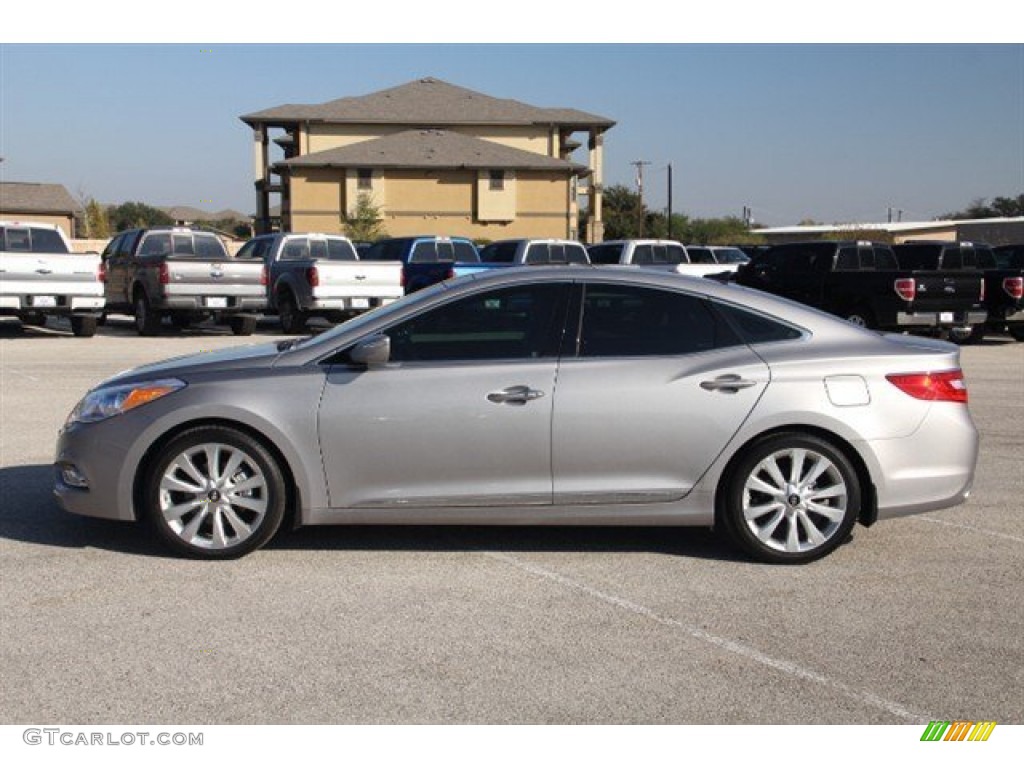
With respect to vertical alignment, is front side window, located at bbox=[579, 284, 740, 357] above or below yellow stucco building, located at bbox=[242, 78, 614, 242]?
below

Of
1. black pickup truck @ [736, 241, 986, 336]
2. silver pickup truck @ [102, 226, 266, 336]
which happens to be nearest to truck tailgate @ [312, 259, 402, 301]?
silver pickup truck @ [102, 226, 266, 336]

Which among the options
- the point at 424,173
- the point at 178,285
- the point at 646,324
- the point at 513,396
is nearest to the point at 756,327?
the point at 646,324

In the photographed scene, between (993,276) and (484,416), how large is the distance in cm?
1726

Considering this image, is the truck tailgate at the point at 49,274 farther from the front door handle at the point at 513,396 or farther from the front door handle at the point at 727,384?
the front door handle at the point at 727,384

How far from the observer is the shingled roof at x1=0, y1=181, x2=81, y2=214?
6450 cm

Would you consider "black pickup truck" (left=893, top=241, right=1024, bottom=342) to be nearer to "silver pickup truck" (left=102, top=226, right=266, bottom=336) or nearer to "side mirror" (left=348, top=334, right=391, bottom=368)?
"silver pickup truck" (left=102, top=226, right=266, bottom=336)

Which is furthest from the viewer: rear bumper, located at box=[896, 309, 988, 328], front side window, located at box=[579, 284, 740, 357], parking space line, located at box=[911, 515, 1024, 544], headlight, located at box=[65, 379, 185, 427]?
rear bumper, located at box=[896, 309, 988, 328]

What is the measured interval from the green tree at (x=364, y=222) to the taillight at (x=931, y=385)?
45.6 meters

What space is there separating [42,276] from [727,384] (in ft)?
52.5

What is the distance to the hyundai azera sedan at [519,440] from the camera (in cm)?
621

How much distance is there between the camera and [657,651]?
16.5ft

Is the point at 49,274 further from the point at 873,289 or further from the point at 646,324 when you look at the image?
the point at 646,324

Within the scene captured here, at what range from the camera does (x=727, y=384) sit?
6.27 meters
